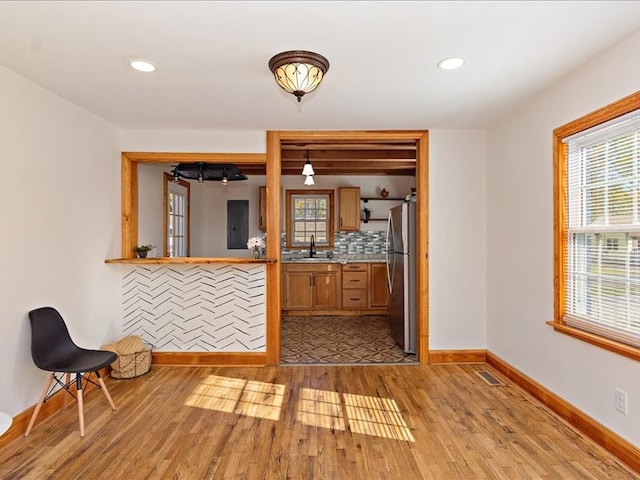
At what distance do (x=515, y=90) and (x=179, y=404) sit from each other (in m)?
3.46

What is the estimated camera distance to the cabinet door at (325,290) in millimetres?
5922

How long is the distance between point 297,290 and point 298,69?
4196 millimetres

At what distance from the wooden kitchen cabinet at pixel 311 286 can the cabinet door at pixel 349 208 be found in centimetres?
80

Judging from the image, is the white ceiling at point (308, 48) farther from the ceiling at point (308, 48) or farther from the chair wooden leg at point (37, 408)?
the chair wooden leg at point (37, 408)

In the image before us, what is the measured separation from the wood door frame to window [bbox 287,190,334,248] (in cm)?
277

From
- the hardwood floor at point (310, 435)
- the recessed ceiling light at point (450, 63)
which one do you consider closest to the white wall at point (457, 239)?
the hardwood floor at point (310, 435)

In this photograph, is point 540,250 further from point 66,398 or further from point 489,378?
point 66,398

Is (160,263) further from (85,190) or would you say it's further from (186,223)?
(186,223)

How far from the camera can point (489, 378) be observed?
3.30 m

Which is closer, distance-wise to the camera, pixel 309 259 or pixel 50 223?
pixel 50 223

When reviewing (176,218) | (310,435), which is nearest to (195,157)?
(176,218)

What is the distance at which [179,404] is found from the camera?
9.27ft

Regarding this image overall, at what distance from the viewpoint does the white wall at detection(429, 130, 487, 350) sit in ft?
12.1

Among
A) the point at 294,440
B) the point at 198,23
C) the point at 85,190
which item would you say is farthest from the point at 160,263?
the point at 198,23
